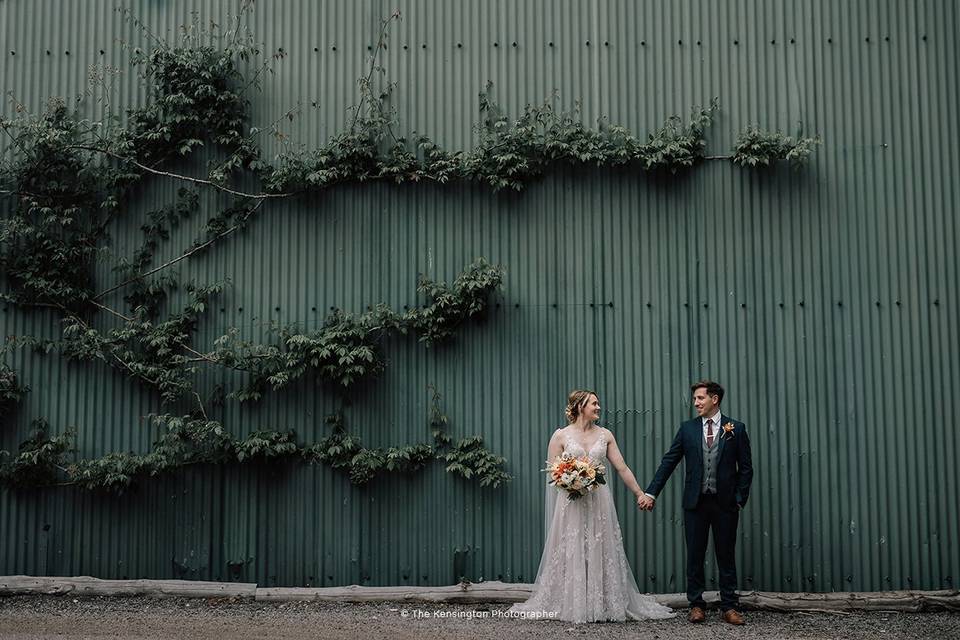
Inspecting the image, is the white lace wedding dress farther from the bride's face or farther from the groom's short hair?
the groom's short hair

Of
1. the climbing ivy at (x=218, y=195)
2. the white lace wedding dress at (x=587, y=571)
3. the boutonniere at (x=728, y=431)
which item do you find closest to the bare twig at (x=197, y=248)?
the climbing ivy at (x=218, y=195)

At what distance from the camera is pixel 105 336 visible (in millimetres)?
10500

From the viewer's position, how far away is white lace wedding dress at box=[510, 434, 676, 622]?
862cm

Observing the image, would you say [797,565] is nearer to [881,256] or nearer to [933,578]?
[933,578]

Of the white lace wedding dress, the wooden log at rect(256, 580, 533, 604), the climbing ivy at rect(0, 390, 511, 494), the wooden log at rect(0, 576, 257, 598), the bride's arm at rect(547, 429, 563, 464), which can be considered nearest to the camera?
the white lace wedding dress

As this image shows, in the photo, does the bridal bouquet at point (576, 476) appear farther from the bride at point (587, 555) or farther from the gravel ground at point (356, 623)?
the gravel ground at point (356, 623)

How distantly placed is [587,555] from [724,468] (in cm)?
146

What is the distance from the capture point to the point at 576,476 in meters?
8.67

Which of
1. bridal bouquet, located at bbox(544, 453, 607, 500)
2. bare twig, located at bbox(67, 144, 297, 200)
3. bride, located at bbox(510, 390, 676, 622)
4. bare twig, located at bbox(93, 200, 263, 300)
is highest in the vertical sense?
bare twig, located at bbox(67, 144, 297, 200)

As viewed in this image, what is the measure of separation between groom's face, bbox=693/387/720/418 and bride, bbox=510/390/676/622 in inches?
34.1

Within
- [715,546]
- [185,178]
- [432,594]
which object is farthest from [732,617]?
[185,178]

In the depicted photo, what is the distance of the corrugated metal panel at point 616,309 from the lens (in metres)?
9.80

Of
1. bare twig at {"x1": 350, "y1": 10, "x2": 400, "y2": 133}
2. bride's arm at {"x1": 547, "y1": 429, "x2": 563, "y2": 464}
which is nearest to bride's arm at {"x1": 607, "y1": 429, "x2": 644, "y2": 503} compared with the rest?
bride's arm at {"x1": 547, "y1": 429, "x2": 563, "y2": 464}

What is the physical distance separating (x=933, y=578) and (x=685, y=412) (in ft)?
9.37
